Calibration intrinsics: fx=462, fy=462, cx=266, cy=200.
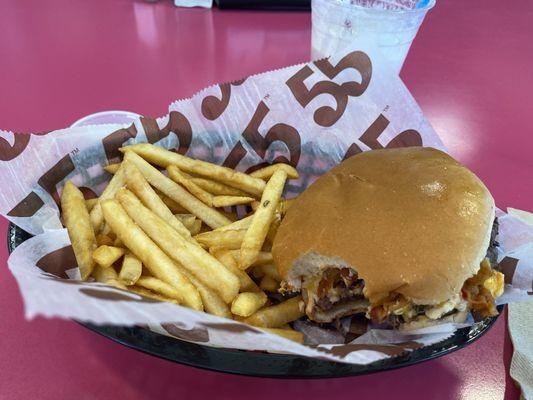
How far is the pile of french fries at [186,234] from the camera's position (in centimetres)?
115

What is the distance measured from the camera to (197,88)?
2.31 meters

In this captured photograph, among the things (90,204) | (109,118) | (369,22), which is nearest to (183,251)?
(90,204)

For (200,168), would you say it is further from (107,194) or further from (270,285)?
(270,285)

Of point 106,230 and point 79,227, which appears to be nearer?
point 79,227

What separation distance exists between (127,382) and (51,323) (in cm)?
28

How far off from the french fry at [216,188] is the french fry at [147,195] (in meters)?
0.15

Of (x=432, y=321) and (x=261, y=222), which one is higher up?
(x=261, y=222)

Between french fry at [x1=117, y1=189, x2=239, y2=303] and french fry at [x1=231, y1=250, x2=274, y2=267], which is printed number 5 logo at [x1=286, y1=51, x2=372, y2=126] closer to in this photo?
french fry at [x1=231, y1=250, x2=274, y2=267]

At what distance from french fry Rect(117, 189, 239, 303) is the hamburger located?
15 cm

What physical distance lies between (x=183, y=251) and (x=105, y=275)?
8.2 inches

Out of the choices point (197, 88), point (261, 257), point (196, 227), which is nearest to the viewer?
point (261, 257)

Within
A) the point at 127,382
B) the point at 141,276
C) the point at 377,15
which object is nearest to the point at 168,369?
the point at 127,382

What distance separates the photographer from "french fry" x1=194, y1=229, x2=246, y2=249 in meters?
1.28

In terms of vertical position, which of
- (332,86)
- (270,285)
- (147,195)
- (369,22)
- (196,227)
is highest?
(369,22)
